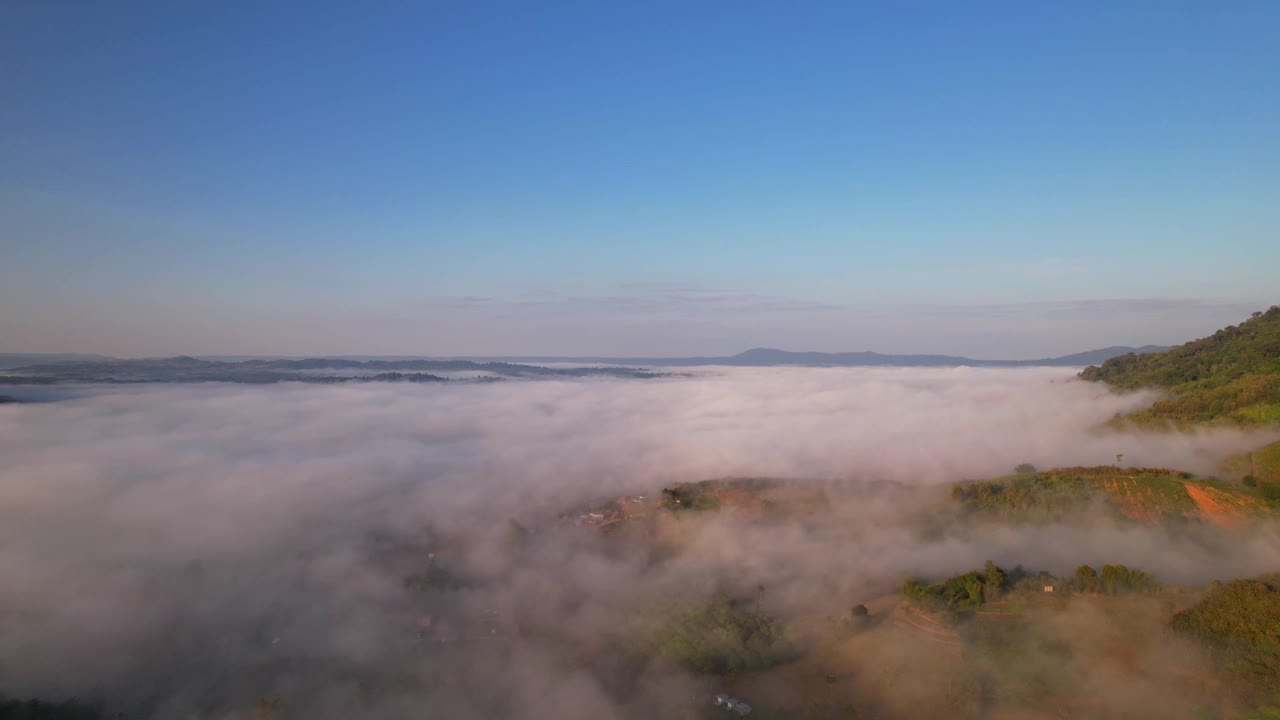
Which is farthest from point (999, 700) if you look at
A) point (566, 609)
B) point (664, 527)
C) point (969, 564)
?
point (664, 527)

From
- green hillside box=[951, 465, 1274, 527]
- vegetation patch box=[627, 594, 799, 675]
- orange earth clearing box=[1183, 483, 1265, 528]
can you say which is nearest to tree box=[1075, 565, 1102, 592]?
green hillside box=[951, 465, 1274, 527]

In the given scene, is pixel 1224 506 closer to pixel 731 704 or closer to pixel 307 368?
pixel 731 704

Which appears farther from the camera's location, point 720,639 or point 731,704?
point 720,639

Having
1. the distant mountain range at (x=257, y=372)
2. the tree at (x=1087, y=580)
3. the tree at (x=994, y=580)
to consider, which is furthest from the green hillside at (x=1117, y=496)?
the distant mountain range at (x=257, y=372)

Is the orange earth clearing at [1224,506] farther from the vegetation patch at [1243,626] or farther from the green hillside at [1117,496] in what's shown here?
the vegetation patch at [1243,626]

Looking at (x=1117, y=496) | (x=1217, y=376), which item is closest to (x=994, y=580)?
(x=1117, y=496)

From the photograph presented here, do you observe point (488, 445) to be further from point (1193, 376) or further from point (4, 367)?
point (1193, 376)
